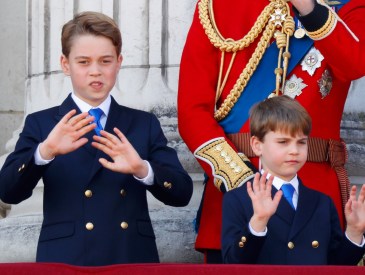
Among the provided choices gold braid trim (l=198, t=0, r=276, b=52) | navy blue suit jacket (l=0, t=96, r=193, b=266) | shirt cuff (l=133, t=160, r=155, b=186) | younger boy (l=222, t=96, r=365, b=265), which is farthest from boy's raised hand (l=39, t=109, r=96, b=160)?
gold braid trim (l=198, t=0, r=276, b=52)

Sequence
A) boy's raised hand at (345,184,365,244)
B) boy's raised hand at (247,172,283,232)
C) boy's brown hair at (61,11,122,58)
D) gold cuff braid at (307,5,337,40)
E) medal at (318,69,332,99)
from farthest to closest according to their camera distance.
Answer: medal at (318,69,332,99)
boy's brown hair at (61,11,122,58)
gold cuff braid at (307,5,337,40)
boy's raised hand at (345,184,365,244)
boy's raised hand at (247,172,283,232)

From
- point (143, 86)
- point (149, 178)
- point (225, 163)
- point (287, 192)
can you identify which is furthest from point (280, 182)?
point (143, 86)

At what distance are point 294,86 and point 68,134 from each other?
0.90m

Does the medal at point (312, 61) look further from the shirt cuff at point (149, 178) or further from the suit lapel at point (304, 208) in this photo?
the shirt cuff at point (149, 178)

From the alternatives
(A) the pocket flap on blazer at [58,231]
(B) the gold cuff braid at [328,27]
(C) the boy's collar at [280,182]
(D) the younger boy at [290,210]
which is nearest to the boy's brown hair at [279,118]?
(D) the younger boy at [290,210]

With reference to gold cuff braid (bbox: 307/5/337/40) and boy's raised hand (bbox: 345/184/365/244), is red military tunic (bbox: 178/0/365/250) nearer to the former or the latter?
gold cuff braid (bbox: 307/5/337/40)

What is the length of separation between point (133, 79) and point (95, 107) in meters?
1.18

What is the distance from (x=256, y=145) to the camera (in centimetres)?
443

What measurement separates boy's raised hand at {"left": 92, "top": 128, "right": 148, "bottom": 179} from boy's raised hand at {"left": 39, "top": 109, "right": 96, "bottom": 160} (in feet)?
0.18

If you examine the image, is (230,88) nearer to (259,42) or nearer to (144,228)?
(259,42)

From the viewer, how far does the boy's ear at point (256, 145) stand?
14.5 ft

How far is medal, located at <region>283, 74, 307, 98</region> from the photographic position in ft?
15.4

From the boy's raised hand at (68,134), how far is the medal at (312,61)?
34.1 inches

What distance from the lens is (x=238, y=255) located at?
13.5ft
